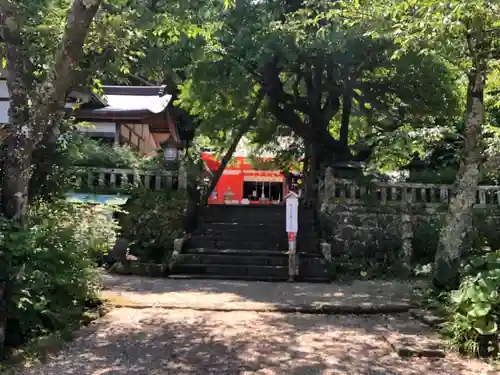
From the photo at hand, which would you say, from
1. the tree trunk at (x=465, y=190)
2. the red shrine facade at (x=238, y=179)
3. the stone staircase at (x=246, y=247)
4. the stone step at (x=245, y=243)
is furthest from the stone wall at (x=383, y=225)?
the red shrine facade at (x=238, y=179)

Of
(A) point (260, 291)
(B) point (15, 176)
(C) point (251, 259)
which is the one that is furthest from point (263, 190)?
(B) point (15, 176)

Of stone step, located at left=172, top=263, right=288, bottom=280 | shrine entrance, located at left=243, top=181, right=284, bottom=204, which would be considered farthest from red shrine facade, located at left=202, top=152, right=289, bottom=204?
stone step, located at left=172, top=263, right=288, bottom=280

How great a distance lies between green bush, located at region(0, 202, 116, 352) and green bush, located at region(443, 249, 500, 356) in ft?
14.8

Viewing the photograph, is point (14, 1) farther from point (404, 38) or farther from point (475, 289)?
point (475, 289)

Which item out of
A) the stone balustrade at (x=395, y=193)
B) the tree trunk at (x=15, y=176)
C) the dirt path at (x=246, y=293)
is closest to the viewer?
the tree trunk at (x=15, y=176)

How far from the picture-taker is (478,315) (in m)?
4.84

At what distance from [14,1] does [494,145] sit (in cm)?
687

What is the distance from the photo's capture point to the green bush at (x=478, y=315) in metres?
4.81

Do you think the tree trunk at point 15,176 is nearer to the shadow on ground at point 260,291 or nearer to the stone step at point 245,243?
the shadow on ground at point 260,291

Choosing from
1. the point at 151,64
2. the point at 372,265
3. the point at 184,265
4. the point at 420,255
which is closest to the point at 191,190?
the point at 184,265

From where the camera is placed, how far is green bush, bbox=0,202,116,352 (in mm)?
4641

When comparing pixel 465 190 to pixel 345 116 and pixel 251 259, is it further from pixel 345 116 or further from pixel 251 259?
pixel 345 116

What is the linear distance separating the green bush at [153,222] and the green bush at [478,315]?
25.2 ft

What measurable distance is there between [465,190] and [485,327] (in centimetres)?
283
